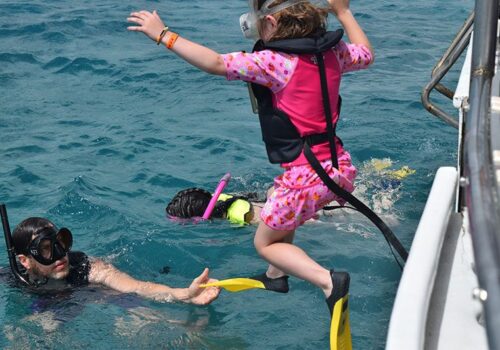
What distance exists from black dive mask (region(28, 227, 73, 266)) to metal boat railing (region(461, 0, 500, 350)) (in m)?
3.09

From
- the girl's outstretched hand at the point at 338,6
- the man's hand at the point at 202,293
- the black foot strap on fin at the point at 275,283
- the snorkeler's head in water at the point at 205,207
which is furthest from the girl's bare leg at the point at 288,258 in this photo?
the snorkeler's head in water at the point at 205,207

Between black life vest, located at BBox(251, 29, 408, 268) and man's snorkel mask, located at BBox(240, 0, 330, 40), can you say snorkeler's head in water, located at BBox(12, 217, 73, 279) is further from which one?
man's snorkel mask, located at BBox(240, 0, 330, 40)

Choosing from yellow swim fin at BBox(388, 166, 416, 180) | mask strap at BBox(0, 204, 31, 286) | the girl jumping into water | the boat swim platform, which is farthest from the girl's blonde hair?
yellow swim fin at BBox(388, 166, 416, 180)

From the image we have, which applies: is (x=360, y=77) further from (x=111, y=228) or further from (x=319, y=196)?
(x=319, y=196)

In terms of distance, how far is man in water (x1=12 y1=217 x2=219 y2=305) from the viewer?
4.80m

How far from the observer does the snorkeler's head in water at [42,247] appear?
480 cm

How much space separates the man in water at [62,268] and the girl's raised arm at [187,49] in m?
1.52

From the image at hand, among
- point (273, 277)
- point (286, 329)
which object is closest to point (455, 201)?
point (273, 277)

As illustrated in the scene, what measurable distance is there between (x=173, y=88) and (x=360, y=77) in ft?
8.49

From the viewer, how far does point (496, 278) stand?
141 cm

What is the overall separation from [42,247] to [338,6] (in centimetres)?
233

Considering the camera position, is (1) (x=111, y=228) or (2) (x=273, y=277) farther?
(1) (x=111, y=228)

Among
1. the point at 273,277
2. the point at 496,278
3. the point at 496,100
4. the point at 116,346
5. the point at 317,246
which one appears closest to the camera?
the point at 496,278

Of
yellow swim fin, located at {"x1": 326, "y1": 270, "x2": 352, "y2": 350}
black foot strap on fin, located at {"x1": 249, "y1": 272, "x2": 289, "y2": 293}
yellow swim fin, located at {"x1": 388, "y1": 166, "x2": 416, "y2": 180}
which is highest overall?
yellow swim fin, located at {"x1": 326, "y1": 270, "x2": 352, "y2": 350}
